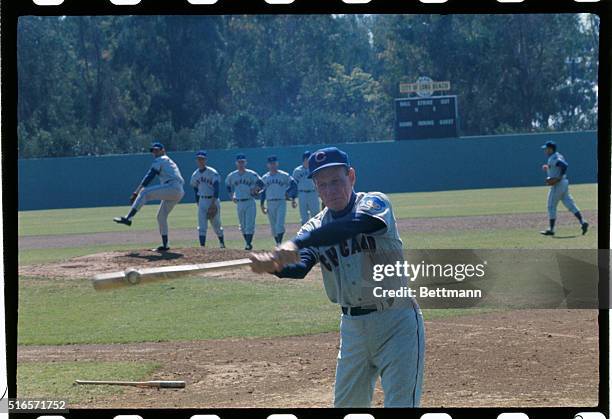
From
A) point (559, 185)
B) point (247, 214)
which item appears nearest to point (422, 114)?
point (559, 185)

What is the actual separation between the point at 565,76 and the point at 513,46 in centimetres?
306

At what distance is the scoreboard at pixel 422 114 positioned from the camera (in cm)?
3612

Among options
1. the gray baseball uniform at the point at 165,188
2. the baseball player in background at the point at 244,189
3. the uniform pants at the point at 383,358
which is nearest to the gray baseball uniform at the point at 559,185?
the baseball player in background at the point at 244,189

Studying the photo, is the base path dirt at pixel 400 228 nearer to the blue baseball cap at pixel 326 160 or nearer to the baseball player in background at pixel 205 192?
the baseball player in background at pixel 205 192

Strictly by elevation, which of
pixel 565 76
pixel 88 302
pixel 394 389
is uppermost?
pixel 565 76

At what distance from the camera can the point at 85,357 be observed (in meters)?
10.7

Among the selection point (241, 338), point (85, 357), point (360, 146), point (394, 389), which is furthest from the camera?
point (360, 146)

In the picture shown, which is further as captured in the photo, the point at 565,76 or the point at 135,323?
the point at 565,76

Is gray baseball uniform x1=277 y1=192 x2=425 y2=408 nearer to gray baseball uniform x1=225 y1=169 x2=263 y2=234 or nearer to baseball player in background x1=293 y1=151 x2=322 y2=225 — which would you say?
gray baseball uniform x1=225 y1=169 x2=263 y2=234

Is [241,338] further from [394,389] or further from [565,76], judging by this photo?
[565,76]

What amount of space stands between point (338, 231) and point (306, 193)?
678 inches

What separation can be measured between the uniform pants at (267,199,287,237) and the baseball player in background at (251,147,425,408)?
1607 cm

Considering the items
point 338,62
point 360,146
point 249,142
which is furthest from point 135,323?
point 338,62

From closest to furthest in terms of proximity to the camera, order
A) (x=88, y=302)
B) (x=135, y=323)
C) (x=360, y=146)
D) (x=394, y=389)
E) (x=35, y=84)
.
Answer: (x=394, y=389) < (x=135, y=323) < (x=88, y=302) < (x=360, y=146) < (x=35, y=84)
